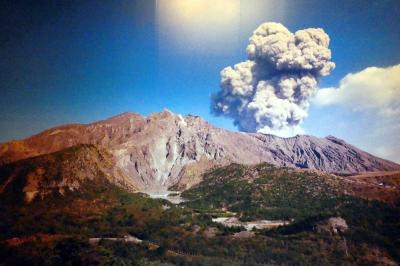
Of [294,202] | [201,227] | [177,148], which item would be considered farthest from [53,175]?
[177,148]

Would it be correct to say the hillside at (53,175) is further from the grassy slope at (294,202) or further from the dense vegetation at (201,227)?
the grassy slope at (294,202)

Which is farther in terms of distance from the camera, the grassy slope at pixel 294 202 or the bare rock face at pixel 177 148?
the bare rock face at pixel 177 148

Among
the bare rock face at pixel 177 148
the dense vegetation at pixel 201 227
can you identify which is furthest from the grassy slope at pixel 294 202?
the bare rock face at pixel 177 148

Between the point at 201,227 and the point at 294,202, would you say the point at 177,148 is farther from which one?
the point at 201,227

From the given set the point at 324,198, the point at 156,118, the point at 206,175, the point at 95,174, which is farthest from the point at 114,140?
the point at 324,198

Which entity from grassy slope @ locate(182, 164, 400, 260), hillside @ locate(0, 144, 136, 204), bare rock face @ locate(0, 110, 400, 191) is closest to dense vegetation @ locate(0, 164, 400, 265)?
grassy slope @ locate(182, 164, 400, 260)

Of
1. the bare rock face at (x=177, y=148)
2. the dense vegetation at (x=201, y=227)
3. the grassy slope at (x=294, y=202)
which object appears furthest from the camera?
the bare rock face at (x=177, y=148)

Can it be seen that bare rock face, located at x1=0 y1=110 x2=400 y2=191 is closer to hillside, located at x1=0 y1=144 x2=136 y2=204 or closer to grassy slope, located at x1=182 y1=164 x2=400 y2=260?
grassy slope, located at x1=182 y1=164 x2=400 y2=260
